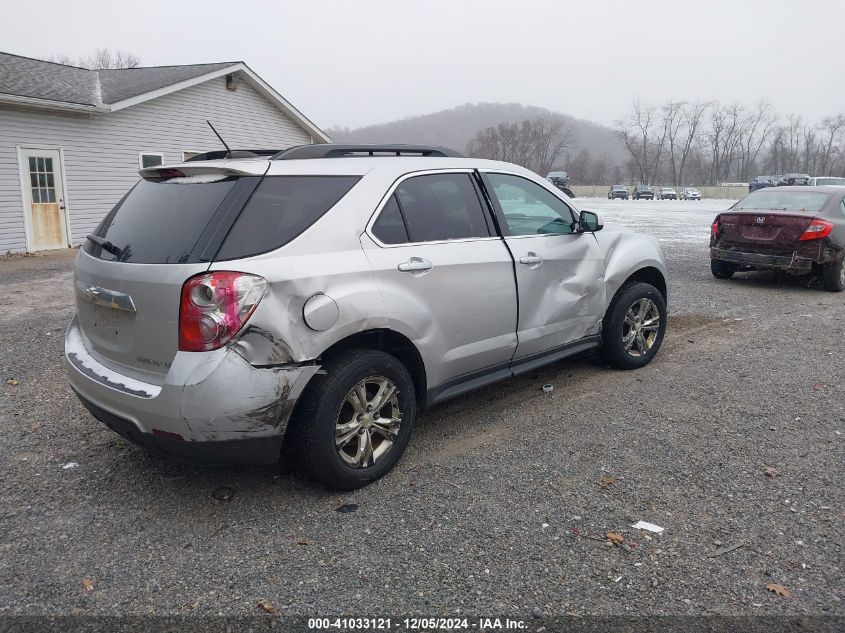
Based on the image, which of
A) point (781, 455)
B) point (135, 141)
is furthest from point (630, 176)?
point (781, 455)

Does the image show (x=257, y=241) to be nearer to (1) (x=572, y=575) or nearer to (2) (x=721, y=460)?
(1) (x=572, y=575)

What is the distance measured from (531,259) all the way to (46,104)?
1384cm

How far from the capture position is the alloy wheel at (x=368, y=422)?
3.40m

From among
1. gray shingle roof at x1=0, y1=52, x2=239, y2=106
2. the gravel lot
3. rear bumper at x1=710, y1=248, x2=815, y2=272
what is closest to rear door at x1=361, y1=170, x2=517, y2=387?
the gravel lot

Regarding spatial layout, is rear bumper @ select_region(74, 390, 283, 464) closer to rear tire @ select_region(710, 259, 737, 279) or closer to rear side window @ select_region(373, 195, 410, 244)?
rear side window @ select_region(373, 195, 410, 244)

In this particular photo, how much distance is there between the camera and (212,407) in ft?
9.68

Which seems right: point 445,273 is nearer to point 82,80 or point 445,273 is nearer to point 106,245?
point 106,245

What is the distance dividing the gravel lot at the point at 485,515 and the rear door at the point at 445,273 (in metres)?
0.64

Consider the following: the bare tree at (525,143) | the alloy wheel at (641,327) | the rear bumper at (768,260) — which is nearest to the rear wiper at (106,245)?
the alloy wheel at (641,327)

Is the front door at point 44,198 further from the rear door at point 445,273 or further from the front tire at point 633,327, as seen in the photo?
the front tire at point 633,327

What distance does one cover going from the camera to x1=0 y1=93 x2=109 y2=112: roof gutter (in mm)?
13383

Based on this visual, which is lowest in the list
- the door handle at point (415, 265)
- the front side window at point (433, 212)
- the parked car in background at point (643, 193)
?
the door handle at point (415, 265)

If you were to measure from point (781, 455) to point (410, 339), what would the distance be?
2386mm

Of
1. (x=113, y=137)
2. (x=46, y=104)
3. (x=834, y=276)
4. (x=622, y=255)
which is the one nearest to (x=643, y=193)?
(x=113, y=137)
